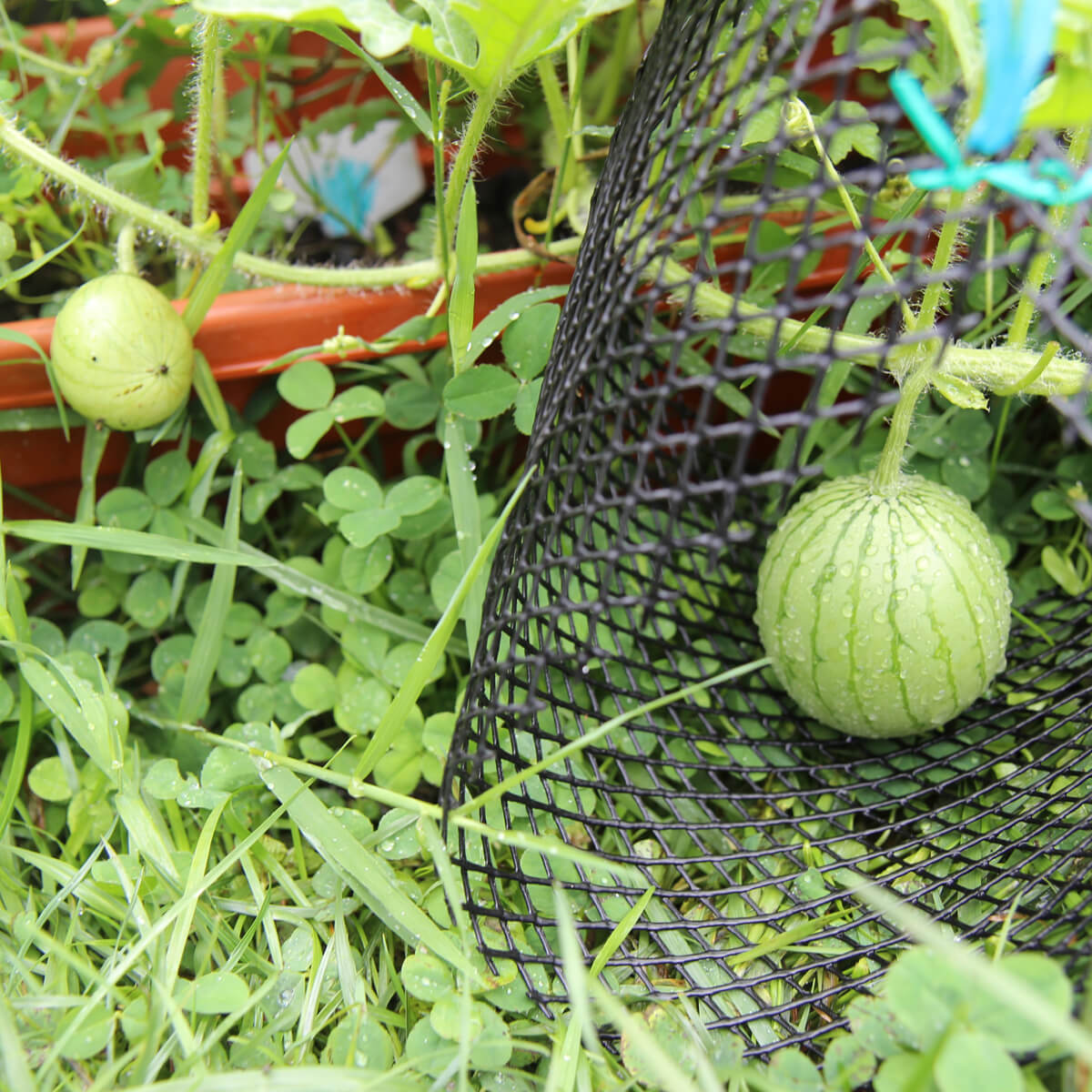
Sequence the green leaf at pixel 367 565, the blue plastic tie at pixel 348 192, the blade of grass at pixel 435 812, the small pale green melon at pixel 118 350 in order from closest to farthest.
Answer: the blade of grass at pixel 435 812, the small pale green melon at pixel 118 350, the green leaf at pixel 367 565, the blue plastic tie at pixel 348 192

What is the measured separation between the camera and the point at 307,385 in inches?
50.2

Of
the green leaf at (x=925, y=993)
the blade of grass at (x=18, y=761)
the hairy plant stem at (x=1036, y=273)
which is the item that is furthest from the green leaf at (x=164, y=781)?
the hairy plant stem at (x=1036, y=273)

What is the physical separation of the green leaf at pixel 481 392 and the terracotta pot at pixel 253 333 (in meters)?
0.18

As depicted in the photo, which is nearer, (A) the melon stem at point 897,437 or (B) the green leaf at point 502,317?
(A) the melon stem at point 897,437

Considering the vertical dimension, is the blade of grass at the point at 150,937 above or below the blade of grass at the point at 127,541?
below

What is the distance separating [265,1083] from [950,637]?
0.80 m

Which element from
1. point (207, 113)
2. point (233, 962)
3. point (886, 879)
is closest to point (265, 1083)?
point (233, 962)

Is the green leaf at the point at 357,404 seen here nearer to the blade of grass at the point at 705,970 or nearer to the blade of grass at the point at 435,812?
the blade of grass at the point at 435,812

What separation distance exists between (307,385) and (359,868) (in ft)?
2.20

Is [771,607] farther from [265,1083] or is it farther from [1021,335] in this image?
[265,1083]

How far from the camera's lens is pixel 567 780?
97 cm

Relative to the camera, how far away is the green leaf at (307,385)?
49.9 inches

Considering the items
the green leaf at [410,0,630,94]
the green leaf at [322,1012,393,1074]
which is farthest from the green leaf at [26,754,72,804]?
the green leaf at [410,0,630,94]

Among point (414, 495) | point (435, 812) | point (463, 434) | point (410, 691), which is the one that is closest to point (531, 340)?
point (463, 434)
